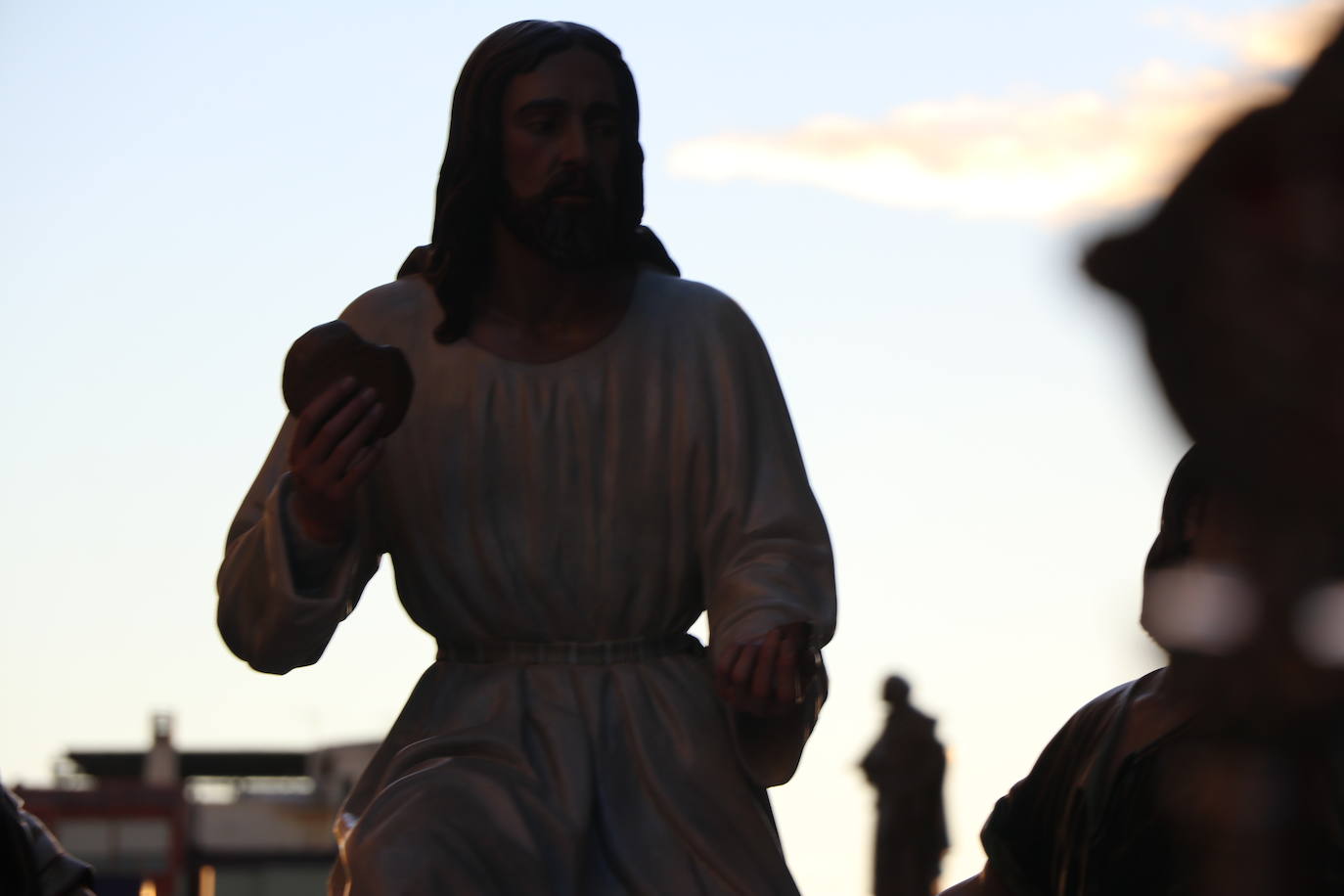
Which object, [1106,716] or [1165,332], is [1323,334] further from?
[1106,716]

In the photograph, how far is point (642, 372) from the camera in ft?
15.8

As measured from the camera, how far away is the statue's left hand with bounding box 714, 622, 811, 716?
4.11 m

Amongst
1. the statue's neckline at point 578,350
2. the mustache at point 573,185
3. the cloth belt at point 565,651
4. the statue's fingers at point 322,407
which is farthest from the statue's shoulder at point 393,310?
→ the cloth belt at point 565,651

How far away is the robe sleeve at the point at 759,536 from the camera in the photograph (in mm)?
4383

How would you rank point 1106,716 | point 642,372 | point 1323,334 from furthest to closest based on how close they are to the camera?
1. point 642,372
2. point 1106,716
3. point 1323,334

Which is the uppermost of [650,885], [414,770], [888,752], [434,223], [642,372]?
[434,223]

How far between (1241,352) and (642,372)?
4.08 m

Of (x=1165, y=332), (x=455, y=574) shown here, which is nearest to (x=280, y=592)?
(x=455, y=574)

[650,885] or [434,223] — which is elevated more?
[434,223]

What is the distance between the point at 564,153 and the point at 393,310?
0.62 m

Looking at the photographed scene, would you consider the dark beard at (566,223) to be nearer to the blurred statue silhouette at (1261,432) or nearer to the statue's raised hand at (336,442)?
the statue's raised hand at (336,442)

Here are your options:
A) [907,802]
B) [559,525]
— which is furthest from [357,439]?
[907,802]

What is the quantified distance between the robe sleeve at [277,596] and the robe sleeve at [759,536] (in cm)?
82

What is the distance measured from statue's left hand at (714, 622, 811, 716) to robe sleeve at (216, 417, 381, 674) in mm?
917
